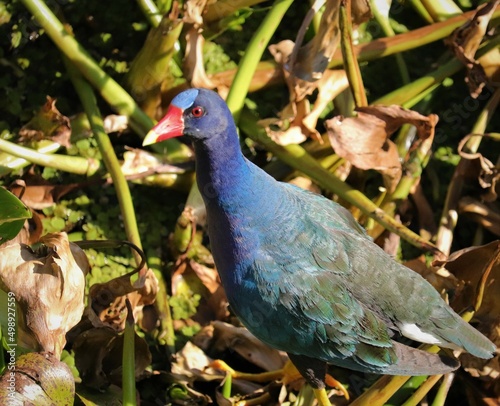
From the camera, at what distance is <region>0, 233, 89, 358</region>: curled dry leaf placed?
5.20 ft

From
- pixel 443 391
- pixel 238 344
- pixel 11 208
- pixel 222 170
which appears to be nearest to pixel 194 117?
pixel 222 170

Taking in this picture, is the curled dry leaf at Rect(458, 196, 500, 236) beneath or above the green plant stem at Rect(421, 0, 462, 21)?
beneath

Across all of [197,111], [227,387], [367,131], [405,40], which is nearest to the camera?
[197,111]

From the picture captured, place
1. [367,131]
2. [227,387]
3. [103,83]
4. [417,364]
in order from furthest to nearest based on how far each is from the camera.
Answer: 1. [103,83]
2. [367,131]
3. [227,387]
4. [417,364]

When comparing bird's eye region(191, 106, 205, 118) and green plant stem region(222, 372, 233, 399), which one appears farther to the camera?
green plant stem region(222, 372, 233, 399)

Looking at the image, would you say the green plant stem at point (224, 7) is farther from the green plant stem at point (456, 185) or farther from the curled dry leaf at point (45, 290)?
the curled dry leaf at point (45, 290)

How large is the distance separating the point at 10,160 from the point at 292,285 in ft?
2.86

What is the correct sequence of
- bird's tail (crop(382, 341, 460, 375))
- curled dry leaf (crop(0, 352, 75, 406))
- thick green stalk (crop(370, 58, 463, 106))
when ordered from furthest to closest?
thick green stalk (crop(370, 58, 463, 106)) → bird's tail (crop(382, 341, 460, 375)) → curled dry leaf (crop(0, 352, 75, 406))

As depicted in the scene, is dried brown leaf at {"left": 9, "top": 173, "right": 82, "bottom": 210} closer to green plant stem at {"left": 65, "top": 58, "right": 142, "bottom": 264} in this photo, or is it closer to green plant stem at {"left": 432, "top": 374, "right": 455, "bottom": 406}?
green plant stem at {"left": 65, "top": 58, "right": 142, "bottom": 264}

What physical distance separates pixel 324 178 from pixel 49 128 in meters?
0.73

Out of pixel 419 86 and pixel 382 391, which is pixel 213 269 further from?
pixel 419 86

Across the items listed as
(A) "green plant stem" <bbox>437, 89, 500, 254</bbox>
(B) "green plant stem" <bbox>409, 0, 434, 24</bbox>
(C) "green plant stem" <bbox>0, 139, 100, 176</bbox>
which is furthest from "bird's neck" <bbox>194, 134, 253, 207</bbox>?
(B) "green plant stem" <bbox>409, 0, 434, 24</bbox>

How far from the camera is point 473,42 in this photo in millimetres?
2211

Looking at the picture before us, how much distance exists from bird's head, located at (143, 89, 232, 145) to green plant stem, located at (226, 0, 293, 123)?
23.1 inches
